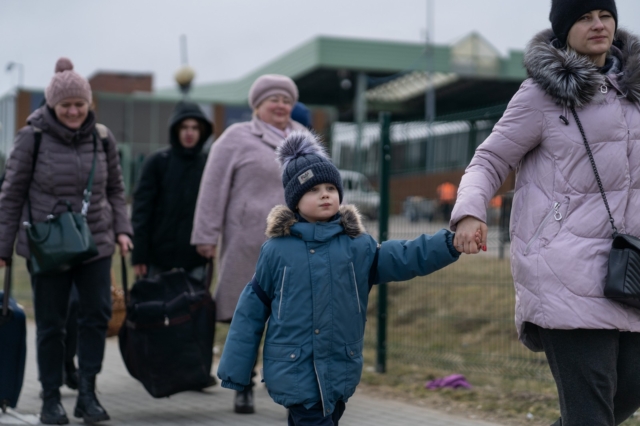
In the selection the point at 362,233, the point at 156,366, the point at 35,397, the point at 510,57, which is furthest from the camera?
the point at 510,57

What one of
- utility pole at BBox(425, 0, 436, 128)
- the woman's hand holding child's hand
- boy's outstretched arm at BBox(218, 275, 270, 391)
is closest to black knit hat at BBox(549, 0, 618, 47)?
the woman's hand holding child's hand

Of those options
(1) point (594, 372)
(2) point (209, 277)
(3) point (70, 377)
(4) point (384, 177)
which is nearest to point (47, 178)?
(2) point (209, 277)

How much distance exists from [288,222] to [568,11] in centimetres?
139

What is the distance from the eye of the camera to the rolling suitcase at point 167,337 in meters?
5.91

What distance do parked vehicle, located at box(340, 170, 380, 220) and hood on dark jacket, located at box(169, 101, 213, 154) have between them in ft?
4.08

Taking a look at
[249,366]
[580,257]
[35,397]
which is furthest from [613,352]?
[35,397]

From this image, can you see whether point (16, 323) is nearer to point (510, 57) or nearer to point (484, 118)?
point (484, 118)

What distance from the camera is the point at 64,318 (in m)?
5.87

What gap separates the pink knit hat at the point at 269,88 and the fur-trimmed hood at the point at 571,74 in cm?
266

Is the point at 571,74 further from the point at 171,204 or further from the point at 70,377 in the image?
the point at 70,377

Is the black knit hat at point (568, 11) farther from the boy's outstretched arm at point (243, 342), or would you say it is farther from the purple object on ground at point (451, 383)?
the purple object on ground at point (451, 383)

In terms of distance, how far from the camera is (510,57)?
45219 millimetres

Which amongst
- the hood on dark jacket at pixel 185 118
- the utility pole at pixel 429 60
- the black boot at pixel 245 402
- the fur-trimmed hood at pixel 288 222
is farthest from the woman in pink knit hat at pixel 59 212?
the utility pole at pixel 429 60

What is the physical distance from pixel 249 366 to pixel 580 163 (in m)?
1.51
